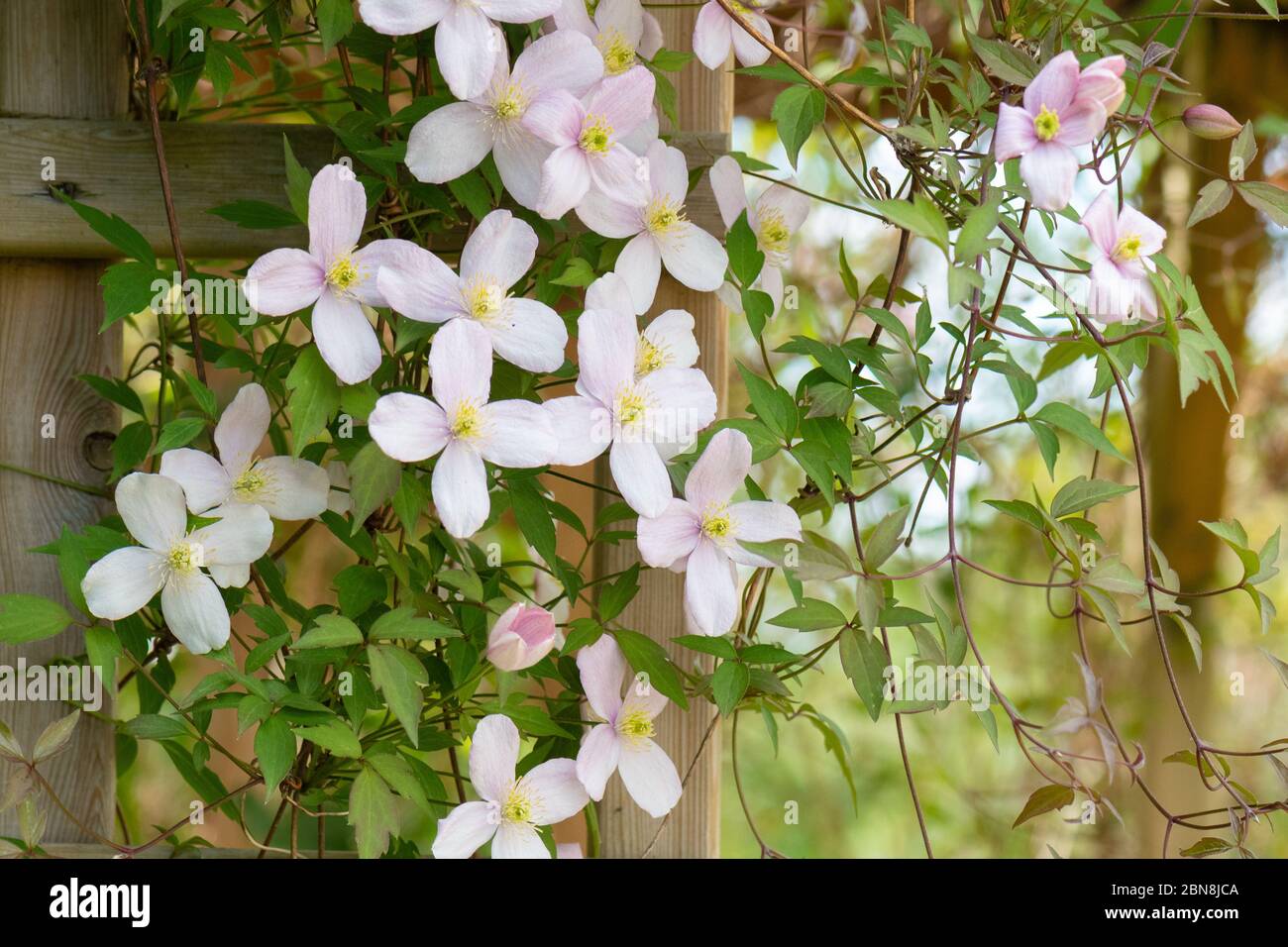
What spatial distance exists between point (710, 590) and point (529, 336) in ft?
0.59

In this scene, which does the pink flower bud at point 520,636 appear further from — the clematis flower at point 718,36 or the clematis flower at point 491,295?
the clematis flower at point 718,36

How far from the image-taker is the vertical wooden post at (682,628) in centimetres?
75

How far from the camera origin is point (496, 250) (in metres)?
0.58

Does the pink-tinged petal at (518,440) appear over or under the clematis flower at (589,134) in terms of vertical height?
under

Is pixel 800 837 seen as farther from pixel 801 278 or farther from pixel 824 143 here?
pixel 824 143

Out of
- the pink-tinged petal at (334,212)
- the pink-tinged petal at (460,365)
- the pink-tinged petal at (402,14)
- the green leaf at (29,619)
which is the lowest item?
the green leaf at (29,619)

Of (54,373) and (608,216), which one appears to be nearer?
(608,216)

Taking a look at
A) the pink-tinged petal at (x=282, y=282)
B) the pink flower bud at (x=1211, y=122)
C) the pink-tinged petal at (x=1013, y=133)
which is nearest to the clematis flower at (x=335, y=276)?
the pink-tinged petal at (x=282, y=282)

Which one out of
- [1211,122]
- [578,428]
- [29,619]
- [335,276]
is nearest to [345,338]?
[335,276]

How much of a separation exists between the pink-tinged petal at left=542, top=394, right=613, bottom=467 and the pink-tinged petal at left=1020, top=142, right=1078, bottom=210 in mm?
253

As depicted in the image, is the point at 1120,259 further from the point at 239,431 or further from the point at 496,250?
the point at 239,431

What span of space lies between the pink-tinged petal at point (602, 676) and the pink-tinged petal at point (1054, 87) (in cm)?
39

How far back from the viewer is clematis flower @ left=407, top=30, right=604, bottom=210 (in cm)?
57

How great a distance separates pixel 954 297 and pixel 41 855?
2.02ft
